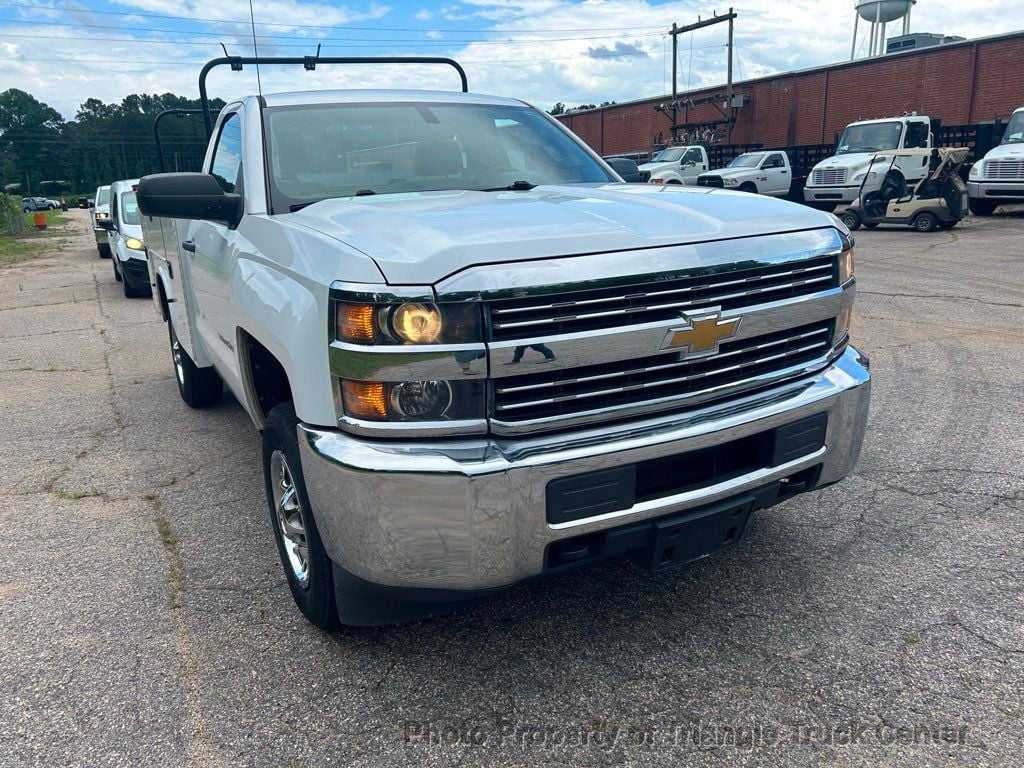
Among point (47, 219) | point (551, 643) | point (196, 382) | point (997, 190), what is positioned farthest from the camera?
point (47, 219)

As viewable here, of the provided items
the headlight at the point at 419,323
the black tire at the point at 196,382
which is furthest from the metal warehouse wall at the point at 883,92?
the headlight at the point at 419,323

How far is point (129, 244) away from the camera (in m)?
11.3

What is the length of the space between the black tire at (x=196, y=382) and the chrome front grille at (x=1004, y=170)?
17517 mm

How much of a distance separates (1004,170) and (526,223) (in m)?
18.6

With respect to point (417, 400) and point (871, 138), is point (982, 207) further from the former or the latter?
point (417, 400)

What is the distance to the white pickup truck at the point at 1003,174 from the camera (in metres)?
16.9

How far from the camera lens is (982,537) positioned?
3.26 m

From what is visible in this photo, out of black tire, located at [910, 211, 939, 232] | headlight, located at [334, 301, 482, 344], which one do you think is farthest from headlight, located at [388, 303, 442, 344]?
black tire, located at [910, 211, 939, 232]

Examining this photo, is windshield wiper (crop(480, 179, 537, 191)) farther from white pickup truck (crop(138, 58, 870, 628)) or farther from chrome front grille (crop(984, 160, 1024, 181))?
chrome front grille (crop(984, 160, 1024, 181))

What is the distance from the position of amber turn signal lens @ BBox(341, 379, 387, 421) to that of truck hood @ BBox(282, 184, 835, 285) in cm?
29

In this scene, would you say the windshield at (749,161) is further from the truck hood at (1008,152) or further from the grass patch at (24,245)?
the grass patch at (24,245)

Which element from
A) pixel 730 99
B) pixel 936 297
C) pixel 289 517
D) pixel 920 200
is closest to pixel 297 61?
pixel 289 517

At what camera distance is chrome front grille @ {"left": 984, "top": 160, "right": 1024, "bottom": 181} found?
1683 centimetres

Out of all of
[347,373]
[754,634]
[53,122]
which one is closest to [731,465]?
[754,634]
